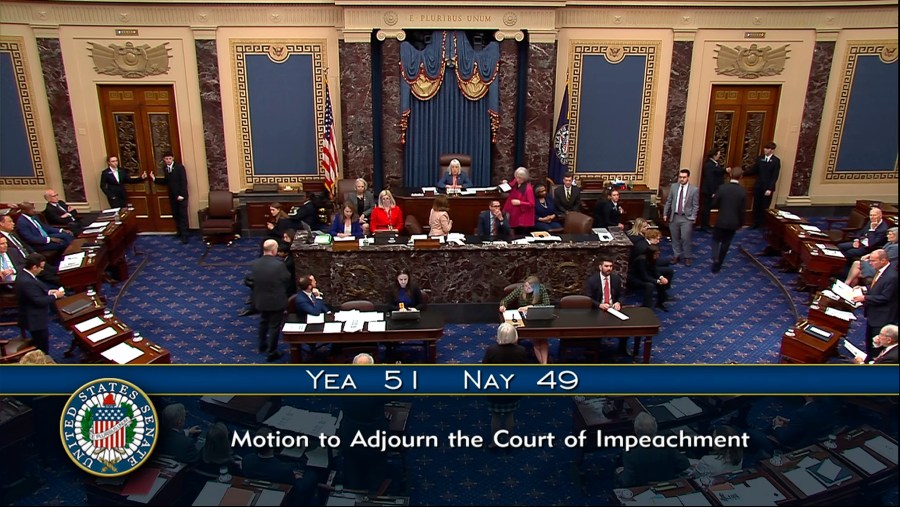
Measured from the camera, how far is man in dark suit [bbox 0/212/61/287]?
343 inches

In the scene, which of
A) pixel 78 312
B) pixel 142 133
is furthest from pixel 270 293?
pixel 142 133

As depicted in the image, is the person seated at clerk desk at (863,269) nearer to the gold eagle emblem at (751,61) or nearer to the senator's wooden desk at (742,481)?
the gold eagle emblem at (751,61)

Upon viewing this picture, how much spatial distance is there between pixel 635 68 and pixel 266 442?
34.8ft

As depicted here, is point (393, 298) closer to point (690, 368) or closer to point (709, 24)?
point (690, 368)

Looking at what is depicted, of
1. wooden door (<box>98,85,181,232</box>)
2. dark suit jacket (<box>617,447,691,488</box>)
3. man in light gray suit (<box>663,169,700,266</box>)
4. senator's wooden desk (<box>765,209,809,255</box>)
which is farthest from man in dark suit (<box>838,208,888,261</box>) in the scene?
wooden door (<box>98,85,181,232</box>)

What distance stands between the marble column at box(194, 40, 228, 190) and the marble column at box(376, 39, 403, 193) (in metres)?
2.72

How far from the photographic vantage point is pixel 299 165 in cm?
1266

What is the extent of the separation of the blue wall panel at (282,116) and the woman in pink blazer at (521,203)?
385cm

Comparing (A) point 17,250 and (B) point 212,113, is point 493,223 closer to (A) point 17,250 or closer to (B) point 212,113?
(B) point 212,113

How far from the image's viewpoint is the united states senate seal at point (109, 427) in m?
3.24

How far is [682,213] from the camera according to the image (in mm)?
10906

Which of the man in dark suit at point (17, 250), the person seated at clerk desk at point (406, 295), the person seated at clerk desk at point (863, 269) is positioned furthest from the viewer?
the man in dark suit at point (17, 250)

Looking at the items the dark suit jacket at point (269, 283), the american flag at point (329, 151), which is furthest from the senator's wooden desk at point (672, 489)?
the american flag at point (329, 151)

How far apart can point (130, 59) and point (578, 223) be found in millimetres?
7578
